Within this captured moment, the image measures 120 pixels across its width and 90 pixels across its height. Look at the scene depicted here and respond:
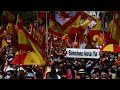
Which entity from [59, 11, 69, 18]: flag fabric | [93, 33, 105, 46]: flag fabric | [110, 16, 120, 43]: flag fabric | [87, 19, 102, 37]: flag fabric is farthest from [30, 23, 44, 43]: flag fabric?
[110, 16, 120, 43]: flag fabric

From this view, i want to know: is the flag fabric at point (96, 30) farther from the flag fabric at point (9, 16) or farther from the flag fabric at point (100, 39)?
the flag fabric at point (9, 16)

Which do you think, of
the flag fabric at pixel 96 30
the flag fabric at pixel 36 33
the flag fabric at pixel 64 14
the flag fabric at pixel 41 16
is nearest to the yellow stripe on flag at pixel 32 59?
the flag fabric at pixel 36 33

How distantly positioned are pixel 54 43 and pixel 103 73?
1200 millimetres

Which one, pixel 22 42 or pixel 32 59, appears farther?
pixel 22 42

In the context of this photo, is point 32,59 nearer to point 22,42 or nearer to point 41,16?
point 22,42

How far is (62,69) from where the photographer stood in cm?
589

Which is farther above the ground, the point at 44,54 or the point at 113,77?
the point at 44,54

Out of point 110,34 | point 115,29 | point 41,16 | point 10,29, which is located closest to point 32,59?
point 10,29

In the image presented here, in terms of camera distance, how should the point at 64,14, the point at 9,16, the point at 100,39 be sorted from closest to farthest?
the point at 9,16, the point at 64,14, the point at 100,39

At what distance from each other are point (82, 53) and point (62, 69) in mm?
551
